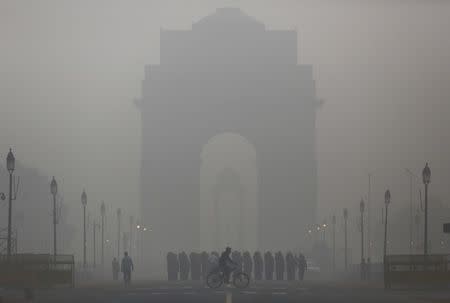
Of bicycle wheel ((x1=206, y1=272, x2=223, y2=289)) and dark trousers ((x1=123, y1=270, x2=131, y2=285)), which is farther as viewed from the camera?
dark trousers ((x1=123, y1=270, x2=131, y2=285))

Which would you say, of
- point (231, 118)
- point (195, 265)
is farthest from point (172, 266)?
point (231, 118)

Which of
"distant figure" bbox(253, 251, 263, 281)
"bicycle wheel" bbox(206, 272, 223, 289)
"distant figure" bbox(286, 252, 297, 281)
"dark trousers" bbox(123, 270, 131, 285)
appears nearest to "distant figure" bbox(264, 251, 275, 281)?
"distant figure" bbox(253, 251, 263, 281)

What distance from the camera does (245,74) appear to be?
140m

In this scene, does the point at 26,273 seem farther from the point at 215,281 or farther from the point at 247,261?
the point at 247,261

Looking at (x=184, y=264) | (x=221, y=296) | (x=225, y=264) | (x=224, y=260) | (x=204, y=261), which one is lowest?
(x=221, y=296)

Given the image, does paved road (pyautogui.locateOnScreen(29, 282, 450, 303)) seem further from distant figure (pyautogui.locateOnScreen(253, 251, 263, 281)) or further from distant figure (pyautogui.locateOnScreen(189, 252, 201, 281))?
distant figure (pyautogui.locateOnScreen(253, 251, 263, 281))

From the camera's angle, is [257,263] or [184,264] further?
[257,263]

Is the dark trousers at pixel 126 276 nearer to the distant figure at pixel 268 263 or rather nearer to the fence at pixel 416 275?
the distant figure at pixel 268 263

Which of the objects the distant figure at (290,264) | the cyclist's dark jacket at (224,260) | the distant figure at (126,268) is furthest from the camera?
the distant figure at (290,264)

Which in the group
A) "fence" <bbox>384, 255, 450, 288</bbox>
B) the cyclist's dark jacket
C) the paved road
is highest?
the cyclist's dark jacket

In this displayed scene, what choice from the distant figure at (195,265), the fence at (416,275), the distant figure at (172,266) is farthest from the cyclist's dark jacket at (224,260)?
the distant figure at (172,266)

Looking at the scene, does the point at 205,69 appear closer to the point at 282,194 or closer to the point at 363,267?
the point at 282,194

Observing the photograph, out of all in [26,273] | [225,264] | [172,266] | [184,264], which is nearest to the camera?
[225,264]

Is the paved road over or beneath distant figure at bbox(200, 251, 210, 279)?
beneath
